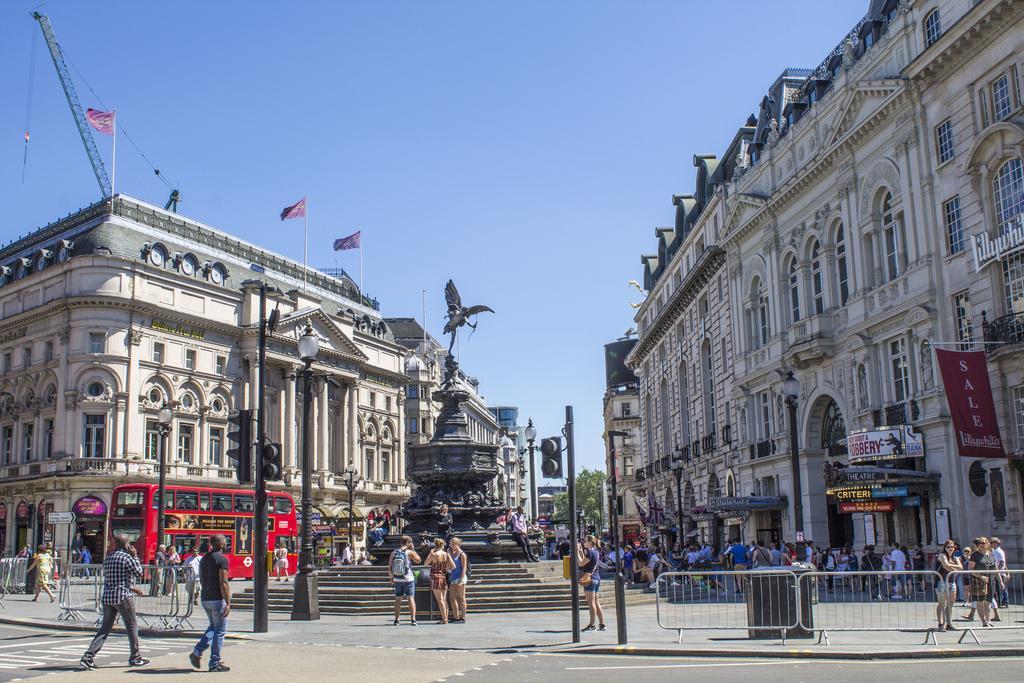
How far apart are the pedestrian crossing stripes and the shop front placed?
1628 inches

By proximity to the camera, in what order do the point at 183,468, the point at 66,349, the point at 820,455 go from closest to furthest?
1. the point at 820,455
2. the point at 66,349
3. the point at 183,468

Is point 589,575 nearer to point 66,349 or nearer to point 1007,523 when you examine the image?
point 1007,523

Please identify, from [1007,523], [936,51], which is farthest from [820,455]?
[936,51]

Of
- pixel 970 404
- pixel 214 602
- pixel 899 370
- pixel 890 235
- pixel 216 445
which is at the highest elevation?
pixel 890 235

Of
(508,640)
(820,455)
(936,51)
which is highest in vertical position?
(936,51)

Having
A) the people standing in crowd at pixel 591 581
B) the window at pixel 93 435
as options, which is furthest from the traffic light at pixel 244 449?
the window at pixel 93 435

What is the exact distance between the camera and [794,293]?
43188 millimetres

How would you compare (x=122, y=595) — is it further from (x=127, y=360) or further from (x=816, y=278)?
(x=127, y=360)

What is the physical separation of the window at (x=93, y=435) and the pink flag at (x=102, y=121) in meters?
16.8

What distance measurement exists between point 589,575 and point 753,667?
5846 millimetres

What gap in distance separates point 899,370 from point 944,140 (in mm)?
7923

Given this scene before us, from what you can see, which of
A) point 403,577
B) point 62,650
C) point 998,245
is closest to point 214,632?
point 62,650

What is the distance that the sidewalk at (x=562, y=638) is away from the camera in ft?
49.0

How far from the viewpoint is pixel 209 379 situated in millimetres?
66625
